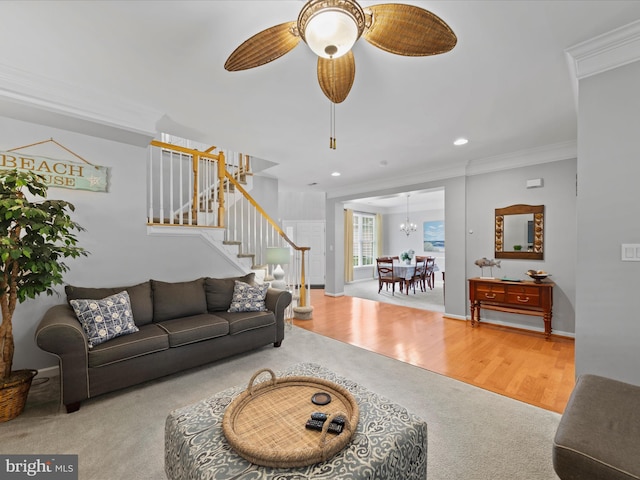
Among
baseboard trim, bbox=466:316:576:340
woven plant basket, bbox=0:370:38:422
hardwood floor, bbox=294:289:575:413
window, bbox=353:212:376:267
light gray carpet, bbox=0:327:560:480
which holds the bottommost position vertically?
hardwood floor, bbox=294:289:575:413

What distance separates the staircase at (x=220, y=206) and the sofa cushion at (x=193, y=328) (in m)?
1.23

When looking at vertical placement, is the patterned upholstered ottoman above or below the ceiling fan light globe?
below

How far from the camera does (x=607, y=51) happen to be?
1.92 metres

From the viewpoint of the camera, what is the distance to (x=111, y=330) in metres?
2.53

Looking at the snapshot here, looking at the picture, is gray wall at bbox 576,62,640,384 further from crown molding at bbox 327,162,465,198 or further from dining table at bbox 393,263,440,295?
dining table at bbox 393,263,440,295

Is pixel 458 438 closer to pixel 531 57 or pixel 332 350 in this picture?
pixel 332 350

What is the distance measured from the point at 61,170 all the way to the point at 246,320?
8.06 ft

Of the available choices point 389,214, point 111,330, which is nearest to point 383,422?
point 111,330

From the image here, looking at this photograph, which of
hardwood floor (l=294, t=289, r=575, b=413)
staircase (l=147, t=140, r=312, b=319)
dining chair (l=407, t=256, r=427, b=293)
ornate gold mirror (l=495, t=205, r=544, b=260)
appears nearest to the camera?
hardwood floor (l=294, t=289, r=575, b=413)

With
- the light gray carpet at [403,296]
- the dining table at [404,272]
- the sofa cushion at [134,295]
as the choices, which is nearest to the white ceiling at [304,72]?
the sofa cushion at [134,295]

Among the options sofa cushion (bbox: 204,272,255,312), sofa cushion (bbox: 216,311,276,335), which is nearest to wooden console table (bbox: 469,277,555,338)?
sofa cushion (bbox: 216,311,276,335)

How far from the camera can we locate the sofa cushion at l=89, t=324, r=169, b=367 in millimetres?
2330

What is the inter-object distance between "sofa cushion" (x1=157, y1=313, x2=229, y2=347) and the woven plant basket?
38.9 inches

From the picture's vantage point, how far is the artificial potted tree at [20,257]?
2033 millimetres
